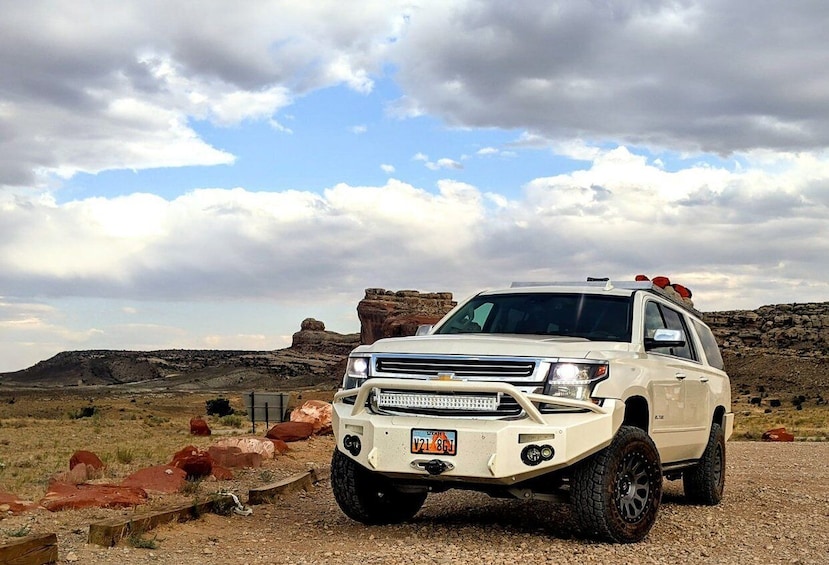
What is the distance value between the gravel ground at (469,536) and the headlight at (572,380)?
1206mm

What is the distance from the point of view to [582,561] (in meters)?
7.22

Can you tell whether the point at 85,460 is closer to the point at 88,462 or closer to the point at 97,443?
the point at 88,462

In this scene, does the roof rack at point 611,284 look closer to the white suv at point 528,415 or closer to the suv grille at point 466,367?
the white suv at point 528,415

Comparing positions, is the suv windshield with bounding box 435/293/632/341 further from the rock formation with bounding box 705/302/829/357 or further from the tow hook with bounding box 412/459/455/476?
the rock formation with bounding box 705/302/829/357

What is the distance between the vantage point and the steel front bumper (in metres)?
7.43

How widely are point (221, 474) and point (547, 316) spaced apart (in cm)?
571

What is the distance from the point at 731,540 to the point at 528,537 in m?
1.80

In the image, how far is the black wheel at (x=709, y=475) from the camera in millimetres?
10555

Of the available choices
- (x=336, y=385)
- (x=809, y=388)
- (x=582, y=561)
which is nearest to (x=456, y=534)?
(x=582, y=561)

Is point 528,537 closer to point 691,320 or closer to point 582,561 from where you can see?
point 582,561

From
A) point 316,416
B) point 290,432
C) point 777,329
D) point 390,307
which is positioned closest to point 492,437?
point 290,432

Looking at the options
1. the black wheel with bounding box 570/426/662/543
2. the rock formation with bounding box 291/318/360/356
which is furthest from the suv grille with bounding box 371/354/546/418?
the rock formation with bounding box 291/318/360/356

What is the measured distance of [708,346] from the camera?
11.6 m

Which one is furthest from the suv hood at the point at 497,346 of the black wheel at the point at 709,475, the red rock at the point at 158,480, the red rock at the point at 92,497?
the red rock at the point at 158,480
